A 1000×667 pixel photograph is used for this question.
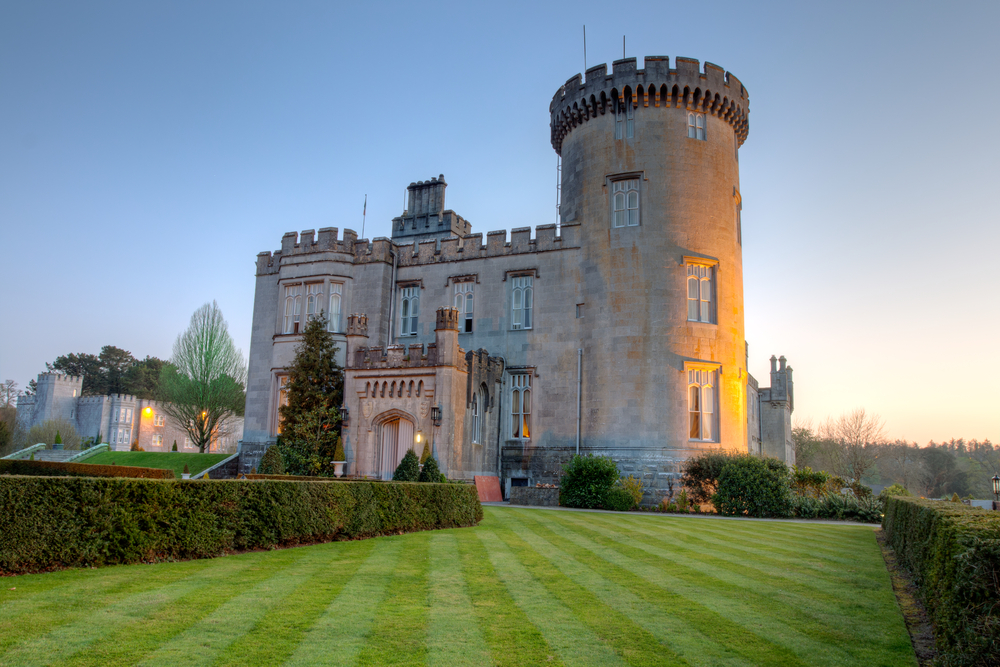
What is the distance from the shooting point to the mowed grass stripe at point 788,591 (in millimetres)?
7387

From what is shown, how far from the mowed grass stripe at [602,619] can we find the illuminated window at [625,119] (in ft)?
73.1

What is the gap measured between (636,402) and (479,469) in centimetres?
653

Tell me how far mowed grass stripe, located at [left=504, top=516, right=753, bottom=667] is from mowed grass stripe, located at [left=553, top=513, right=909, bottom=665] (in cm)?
57

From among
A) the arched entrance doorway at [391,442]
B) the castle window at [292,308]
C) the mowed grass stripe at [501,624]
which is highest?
the castle window at [292,308]

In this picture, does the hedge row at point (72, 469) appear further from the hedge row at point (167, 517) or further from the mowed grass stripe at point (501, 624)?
the mowed grass stripe at point (501, 624)

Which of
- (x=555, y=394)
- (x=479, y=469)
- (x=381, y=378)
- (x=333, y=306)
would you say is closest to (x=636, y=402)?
(x=555, y=394)

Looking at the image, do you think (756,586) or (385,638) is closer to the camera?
(385,638)

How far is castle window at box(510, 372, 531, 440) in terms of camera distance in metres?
29.8

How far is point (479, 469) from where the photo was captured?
27.2 metres

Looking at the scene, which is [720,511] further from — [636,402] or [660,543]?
[660,543]

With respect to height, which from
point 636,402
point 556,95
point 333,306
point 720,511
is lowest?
point 720,511

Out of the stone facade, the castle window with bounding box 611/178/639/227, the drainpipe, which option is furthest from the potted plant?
the stone facade

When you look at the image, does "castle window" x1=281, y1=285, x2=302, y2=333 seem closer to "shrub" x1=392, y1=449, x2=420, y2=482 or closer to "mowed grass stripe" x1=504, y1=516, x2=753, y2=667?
"shrub" x1=392, y1=449, x2=420, y2=482

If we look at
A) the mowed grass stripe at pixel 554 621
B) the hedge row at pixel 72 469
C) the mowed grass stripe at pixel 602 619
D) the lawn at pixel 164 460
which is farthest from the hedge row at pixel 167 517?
the lawn at pixel 164 460
